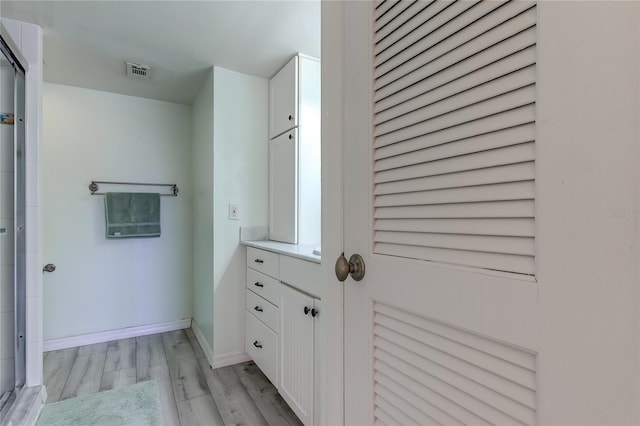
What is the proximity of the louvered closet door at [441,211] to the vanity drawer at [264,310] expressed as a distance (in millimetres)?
1093

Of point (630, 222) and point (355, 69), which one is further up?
point (355, 69)

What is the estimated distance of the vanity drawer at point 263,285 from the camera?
1.81m

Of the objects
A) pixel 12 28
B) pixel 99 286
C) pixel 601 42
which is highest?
pixel 12 28

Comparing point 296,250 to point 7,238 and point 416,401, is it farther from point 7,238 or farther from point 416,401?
point 7,238

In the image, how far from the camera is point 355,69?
74 centimetres

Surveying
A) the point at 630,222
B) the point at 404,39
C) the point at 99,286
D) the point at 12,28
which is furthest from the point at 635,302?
the point at 99,286

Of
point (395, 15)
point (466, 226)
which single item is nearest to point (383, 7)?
point (395, 15)

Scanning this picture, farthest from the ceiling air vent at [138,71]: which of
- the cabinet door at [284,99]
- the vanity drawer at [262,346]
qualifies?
the vanity drawer at [262,346]

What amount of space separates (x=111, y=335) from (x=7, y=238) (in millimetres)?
1370

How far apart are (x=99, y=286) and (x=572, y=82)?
3.28 meters

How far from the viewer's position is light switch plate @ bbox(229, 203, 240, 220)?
7.58 ft

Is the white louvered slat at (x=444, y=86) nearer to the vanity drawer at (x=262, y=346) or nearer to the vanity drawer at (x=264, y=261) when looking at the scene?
the vanity drawer at (x=264, y=261)

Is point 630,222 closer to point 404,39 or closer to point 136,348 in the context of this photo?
point 404,39

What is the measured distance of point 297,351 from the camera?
1539 millimetres
